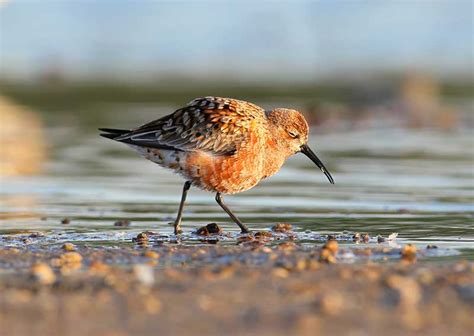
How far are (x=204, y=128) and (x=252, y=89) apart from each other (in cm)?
2277

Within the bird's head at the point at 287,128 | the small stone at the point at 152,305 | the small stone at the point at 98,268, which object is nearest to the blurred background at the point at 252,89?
the bird's head at the point at 287,128

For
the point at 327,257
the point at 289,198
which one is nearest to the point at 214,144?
the point at 327,257

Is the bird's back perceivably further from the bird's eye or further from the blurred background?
the blurred background

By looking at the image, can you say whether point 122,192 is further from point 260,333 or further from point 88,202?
point 260,333

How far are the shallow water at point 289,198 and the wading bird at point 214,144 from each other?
540 mm

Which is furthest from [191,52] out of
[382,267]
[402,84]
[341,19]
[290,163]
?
[382,267]

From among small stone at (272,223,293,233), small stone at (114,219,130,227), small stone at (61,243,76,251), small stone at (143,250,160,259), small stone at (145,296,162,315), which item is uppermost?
small stone at (114,219,130,227)

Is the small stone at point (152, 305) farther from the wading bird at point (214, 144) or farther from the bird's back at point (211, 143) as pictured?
the bird's back at point (211, 143)

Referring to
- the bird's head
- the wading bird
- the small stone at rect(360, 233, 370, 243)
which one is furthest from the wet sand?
the bird's head

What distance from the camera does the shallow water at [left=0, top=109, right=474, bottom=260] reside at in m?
10.8

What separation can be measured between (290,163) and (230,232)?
6.16 meters

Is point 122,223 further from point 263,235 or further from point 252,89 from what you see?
point 252,89

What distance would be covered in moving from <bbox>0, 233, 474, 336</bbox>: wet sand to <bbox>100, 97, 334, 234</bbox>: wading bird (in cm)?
175

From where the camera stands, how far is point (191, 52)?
54.5 m
